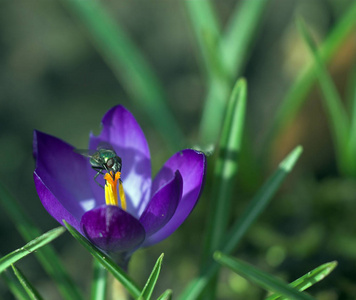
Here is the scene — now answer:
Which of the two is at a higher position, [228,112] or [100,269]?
[228,112]

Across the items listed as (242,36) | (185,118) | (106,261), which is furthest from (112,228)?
(185,118)

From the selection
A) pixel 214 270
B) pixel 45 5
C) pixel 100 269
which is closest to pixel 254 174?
pixel 214 270

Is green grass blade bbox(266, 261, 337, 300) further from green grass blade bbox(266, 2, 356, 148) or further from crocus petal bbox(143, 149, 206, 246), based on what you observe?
green grass blade bbox(266, 2, 356, 148)

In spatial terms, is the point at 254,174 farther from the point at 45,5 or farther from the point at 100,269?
the point at 45,5

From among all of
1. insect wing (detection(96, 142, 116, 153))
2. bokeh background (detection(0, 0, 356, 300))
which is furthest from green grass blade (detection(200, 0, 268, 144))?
insect wing (detection(96, 142, 116, 153))

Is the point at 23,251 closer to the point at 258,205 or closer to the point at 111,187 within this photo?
the point at 111,187

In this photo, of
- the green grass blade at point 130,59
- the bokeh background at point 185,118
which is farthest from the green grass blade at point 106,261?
the green grass blade at point 130,59
